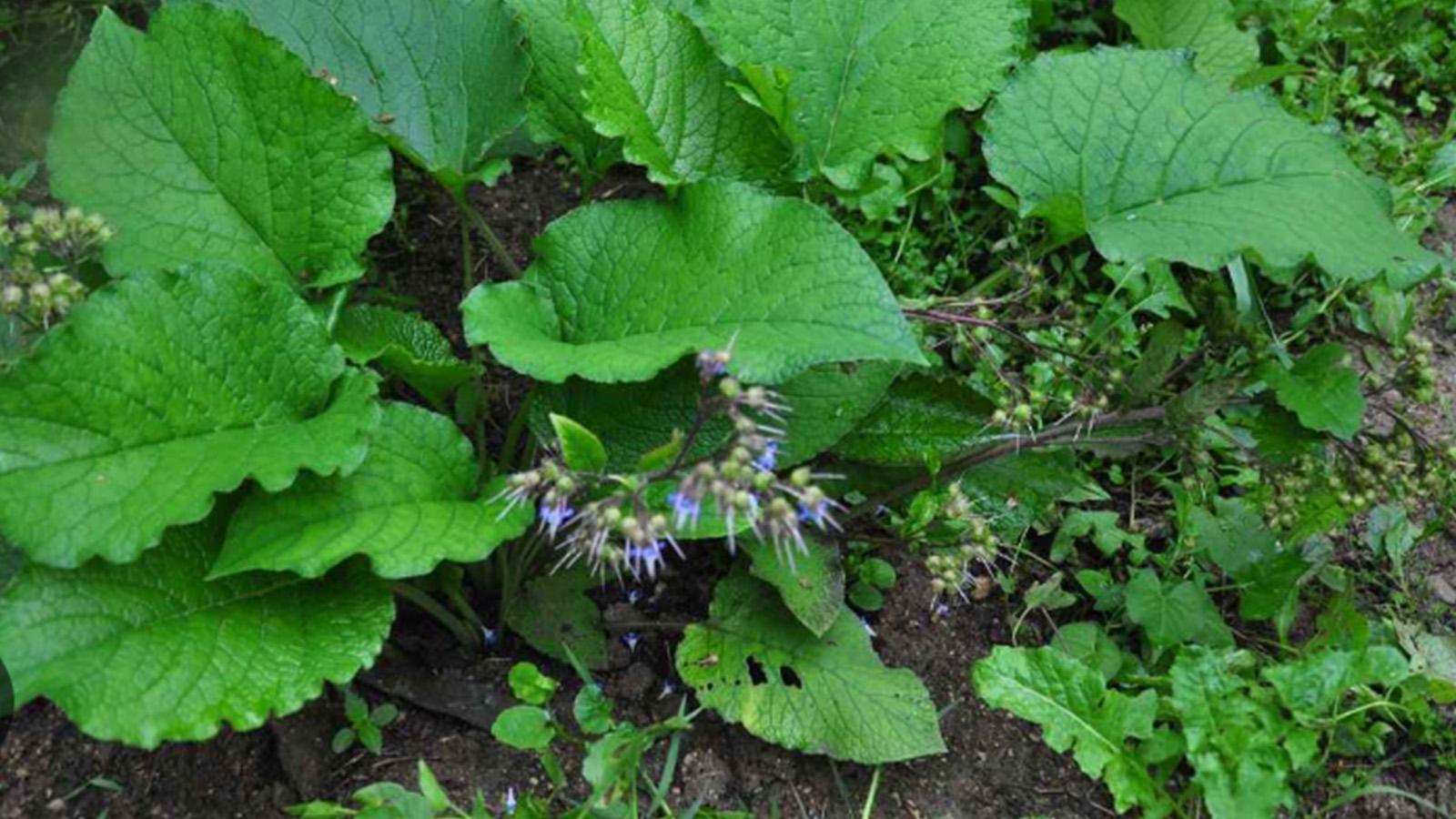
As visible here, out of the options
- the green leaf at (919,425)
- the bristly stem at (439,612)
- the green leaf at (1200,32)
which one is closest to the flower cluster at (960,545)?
the green leaf at (919,425)

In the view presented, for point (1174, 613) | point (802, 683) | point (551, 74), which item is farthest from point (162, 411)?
point (1174, 613)

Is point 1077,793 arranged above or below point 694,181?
below

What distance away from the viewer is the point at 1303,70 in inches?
122

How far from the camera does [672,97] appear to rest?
2289 millimetres

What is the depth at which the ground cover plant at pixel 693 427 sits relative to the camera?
71.3 inches

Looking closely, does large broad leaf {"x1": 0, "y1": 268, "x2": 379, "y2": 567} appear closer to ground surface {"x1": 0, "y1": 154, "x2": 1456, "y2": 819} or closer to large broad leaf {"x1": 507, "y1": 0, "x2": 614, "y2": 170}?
ground surface {"x1": 0, "y1": 154, "x2": 1456, "y2": 819}

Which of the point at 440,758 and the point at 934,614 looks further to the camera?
the point at 934,614

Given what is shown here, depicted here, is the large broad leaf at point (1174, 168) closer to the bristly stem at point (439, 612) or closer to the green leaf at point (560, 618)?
the green leaf at point (560, 618)

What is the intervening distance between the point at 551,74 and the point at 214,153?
568 mm

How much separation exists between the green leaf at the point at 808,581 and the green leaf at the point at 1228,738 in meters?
0.53

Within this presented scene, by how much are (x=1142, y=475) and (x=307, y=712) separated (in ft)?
5.30

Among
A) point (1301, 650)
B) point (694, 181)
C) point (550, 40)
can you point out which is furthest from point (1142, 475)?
point (550, 40)

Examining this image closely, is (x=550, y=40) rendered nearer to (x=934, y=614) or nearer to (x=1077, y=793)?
(x=934, y=614)

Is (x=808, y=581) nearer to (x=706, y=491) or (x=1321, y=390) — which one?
(x=706, y=491)
